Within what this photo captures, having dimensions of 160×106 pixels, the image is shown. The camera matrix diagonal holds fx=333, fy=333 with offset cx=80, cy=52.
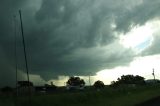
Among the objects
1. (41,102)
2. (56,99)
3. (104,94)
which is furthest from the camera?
(104,94)

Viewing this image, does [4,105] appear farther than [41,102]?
No

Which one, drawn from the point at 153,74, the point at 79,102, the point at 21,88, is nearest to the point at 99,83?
the point at 153,74

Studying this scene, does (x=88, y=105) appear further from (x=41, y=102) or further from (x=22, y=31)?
(x=22, y=31)

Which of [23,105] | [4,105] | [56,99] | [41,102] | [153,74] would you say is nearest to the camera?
[4,105]

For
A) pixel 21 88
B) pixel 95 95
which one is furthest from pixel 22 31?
pixel 21 88

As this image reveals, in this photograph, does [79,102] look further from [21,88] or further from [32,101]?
[21,88]

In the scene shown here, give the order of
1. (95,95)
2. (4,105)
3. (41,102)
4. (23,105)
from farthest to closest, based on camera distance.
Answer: (95,95), (41,102), (23,105), (4,105)

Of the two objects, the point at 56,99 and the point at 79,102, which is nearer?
the point at 56,99

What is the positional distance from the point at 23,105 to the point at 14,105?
6.34ft

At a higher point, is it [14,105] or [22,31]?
[22,31]

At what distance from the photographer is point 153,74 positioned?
159 m

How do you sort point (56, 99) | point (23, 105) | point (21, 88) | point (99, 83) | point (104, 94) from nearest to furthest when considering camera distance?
point (23, 105) → point (56, 99) → point (104, 94) → point (21, 88) → point (99, 83)

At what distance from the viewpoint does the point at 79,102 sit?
163 feet

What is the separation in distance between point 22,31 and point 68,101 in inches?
515
